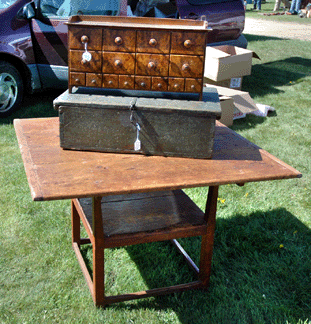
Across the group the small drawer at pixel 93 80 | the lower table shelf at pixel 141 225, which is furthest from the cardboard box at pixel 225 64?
the small drawer at pixel 93 80

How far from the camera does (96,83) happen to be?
1812 mm

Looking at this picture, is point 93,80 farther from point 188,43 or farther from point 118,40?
point 188,43

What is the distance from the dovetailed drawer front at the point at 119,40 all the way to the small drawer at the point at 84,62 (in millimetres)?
57

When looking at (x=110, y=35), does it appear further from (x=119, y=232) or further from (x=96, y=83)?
(x=119, y=232)

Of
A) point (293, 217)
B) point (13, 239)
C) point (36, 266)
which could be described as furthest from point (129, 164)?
point (293, 217)

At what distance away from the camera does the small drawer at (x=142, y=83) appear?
1.79 meters

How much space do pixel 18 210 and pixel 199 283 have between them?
4.74ft

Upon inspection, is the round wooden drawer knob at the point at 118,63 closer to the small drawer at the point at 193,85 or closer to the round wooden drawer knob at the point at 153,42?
the round wooden drawer knob at the point at 153,42

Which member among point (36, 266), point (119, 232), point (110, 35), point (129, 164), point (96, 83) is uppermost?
point (110, 35)

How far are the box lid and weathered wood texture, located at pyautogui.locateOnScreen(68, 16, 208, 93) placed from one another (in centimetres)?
7

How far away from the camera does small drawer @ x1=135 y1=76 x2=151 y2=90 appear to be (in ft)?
5.87

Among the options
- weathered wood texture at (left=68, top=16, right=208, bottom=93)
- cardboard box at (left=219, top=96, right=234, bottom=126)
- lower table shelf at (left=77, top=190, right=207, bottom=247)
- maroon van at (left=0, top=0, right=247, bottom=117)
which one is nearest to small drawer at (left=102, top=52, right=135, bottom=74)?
weathered wood texture at (left=68, top=16, right=208, bottom=93)

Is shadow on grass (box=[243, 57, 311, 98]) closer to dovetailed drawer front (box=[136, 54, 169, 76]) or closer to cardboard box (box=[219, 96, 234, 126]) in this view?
cardboard box (box=[219, 96, 234, 126])

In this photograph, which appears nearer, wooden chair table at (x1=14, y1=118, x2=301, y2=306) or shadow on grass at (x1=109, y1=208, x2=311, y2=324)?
wooden chair table at (x1=14, y1=118, x2=301, y2=306)
